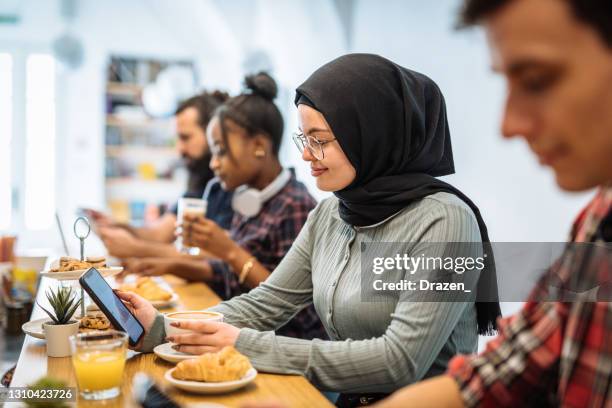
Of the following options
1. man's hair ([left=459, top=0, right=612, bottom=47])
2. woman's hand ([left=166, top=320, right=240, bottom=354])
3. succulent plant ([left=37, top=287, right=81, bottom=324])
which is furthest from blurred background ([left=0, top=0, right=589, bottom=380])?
man's hair ([left=459, top=0, right=612, bottom=47])

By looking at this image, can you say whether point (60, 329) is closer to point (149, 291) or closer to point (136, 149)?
point (149, 291)

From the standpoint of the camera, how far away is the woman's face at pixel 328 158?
169 centimetres

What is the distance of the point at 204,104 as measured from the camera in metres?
3.80

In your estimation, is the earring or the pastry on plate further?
the earring

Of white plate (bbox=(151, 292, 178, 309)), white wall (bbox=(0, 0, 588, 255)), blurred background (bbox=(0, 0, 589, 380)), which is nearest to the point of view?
white plate (bbox=(151, 292, 178, 309))

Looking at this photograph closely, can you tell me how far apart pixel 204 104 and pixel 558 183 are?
10.5 ft

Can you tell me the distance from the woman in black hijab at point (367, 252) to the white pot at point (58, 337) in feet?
0.51

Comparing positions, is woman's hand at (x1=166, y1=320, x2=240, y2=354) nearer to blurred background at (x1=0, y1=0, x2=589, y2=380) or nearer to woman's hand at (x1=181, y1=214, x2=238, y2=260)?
woman's hand at (x1=181, y1=214, x2=238, y2=260)

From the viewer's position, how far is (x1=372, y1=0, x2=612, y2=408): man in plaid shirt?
2.36 feet

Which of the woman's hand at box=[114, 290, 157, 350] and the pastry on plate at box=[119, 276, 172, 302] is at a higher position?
the woman's hand at box=[114, 290, 157, 350]

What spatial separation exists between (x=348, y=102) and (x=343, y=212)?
11.3 inches

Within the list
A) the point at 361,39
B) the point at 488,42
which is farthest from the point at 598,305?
the point at 361,39

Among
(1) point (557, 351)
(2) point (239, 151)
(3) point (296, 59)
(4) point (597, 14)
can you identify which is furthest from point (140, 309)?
(3) point (296, 59)

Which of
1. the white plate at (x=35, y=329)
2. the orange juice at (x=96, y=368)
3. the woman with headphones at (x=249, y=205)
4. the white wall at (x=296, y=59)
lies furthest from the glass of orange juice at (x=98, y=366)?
the woman with headphones at (x=249, y=205)
